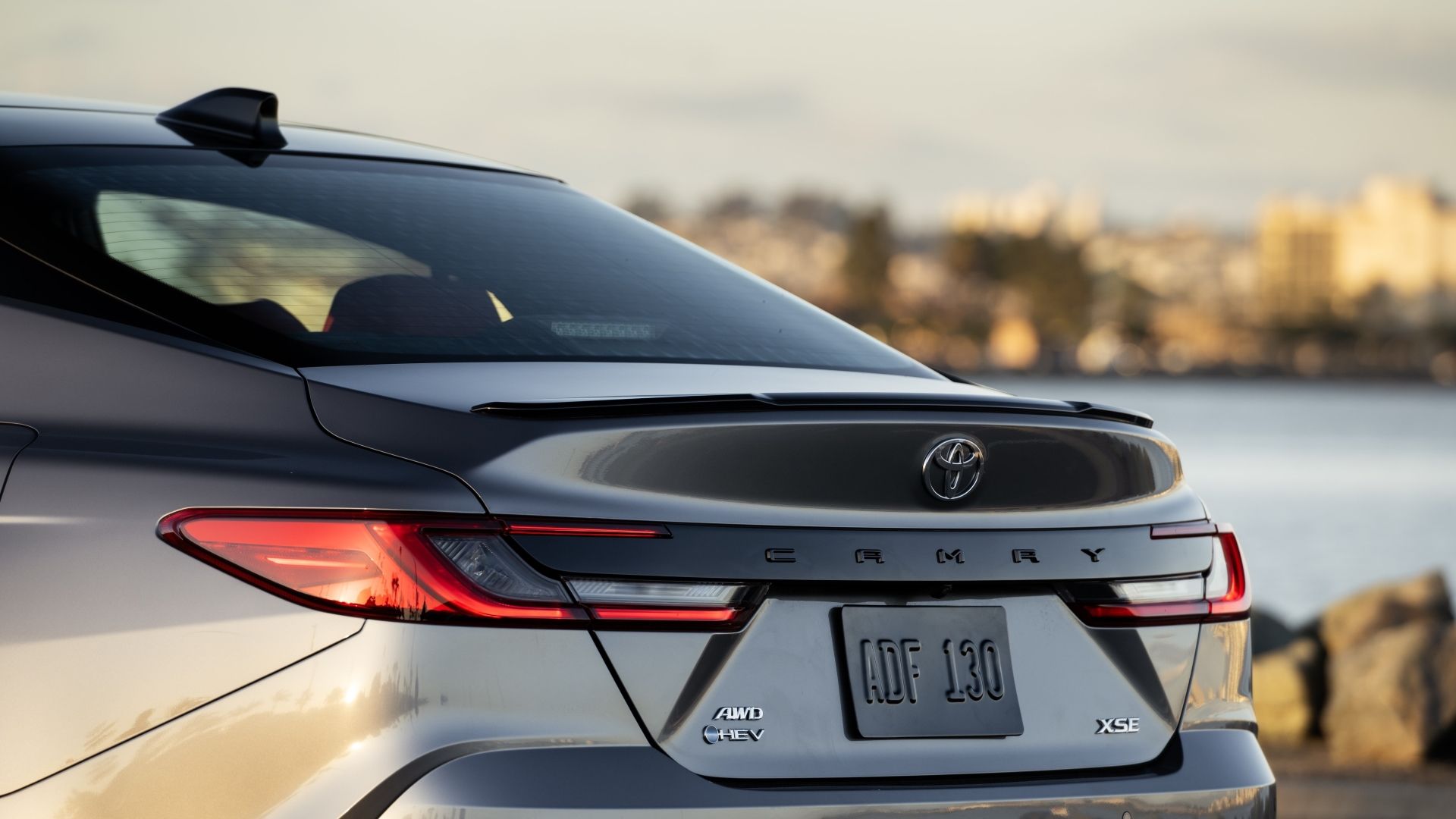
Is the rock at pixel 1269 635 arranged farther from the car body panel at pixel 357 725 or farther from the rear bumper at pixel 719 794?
the car body panel at pixel 357 725

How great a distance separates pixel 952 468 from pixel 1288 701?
6192 millimetres

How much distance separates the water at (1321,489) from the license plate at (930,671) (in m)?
0.50

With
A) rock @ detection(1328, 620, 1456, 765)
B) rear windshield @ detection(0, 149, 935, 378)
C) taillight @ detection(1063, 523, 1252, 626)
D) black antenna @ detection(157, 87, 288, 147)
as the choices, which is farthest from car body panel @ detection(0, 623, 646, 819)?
rock @ detection(1328, 620, 1456, 765)

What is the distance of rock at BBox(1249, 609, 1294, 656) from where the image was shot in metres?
9.16

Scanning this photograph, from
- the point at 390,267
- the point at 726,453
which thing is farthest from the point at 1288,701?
the point at 726,453

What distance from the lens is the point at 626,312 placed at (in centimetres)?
316

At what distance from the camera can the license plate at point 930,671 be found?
2.37 m

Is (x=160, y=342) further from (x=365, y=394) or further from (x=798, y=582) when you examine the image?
(x=798, y=582)

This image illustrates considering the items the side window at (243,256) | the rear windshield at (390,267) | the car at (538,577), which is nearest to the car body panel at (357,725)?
the car at (538,577)

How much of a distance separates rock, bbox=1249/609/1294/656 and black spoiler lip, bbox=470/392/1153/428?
22.3ft

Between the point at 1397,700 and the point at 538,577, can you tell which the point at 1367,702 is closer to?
the point at 1397,700

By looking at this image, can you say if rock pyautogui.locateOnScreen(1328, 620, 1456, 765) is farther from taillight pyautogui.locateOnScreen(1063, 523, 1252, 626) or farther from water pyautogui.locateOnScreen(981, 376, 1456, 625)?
taillight pyautogui.locateOnScreen(1063, 523, 1252, 626)

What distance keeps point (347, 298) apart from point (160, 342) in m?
0.45

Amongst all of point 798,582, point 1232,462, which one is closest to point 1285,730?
point 798,582
